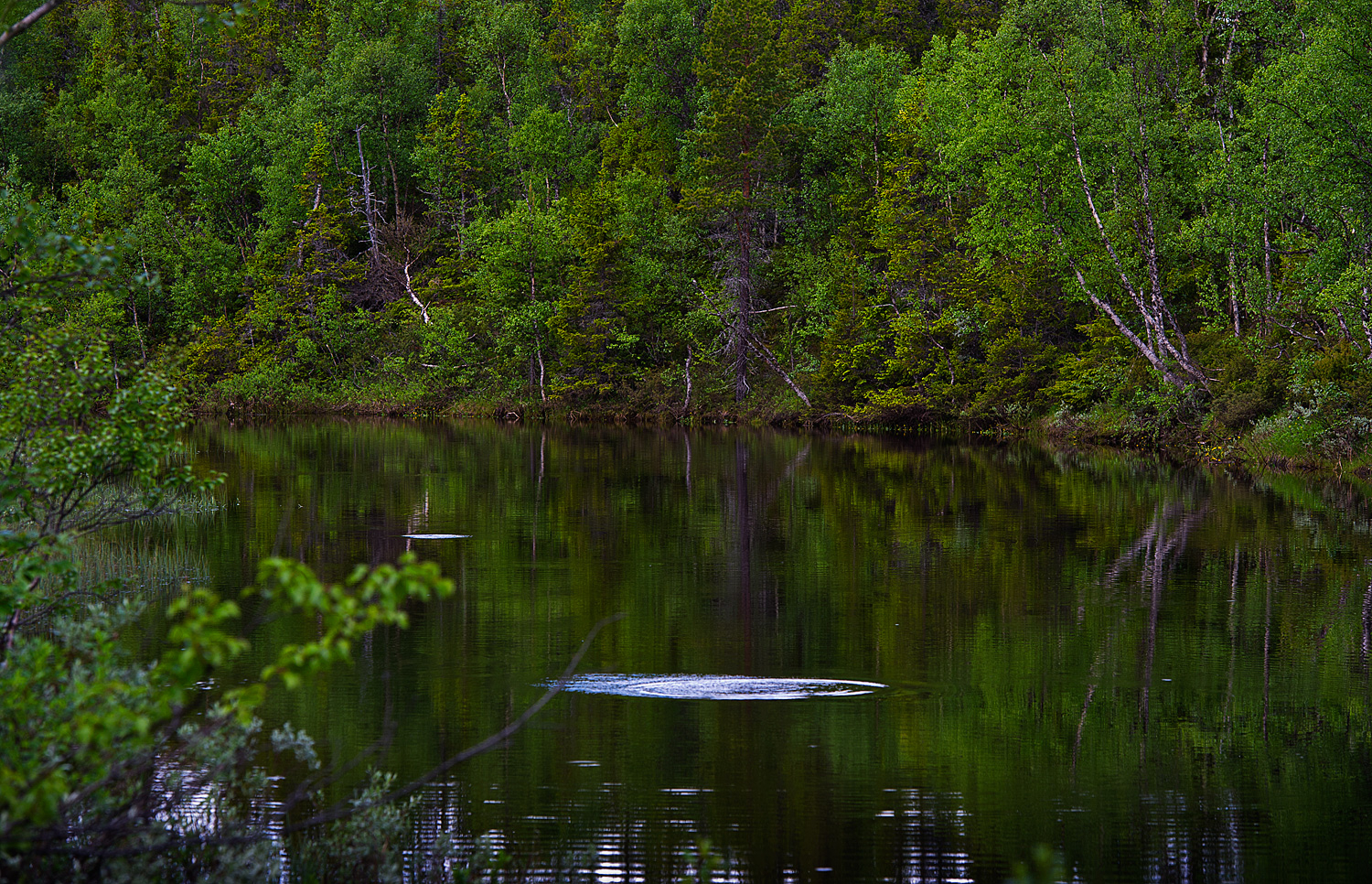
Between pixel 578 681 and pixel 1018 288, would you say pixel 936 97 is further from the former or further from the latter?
pixel 578 681

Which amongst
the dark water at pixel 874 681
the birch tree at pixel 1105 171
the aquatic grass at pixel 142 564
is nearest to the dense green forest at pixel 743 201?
the birch tree at pixel 1105 171

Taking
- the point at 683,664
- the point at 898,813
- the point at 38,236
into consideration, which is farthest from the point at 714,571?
the point at 38,236

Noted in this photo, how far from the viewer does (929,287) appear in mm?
56531

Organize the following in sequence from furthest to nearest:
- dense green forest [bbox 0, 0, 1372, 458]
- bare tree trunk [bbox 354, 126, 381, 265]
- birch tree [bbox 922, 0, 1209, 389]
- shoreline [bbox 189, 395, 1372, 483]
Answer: bare tree trunk [bbox 354, 126, 381, 265] → birch tree [bbox 922, 0, 1209, 389] → dense green forest [bbox 0, 0, 1372, 458] → shoreline [bbox 189, 395, 1372, 483]

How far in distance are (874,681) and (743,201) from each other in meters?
47.8

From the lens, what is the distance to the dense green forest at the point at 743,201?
38.7m

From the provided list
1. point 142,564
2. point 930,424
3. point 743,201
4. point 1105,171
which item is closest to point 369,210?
point 743,201

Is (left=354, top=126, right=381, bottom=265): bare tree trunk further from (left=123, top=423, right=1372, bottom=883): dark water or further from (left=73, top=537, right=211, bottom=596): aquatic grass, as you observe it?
(left=73, top=537, right=211, bottom=596): aquatic grass

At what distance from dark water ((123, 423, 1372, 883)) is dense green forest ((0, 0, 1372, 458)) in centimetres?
959

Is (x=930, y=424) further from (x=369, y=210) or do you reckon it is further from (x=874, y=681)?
(x=874, y=681)

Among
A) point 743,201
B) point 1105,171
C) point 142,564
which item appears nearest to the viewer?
point 142,564

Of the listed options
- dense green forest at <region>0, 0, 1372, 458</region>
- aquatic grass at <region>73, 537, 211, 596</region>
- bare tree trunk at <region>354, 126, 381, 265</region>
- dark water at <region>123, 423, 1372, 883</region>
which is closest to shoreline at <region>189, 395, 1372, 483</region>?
dense green forest at <region>0, 0, 1372, 458</region>

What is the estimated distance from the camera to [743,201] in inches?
2367

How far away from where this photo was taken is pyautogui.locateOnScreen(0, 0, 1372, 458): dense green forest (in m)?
38.7
